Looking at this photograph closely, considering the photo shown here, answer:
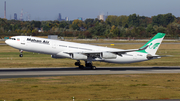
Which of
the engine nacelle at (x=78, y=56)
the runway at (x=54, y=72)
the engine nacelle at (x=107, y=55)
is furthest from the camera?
the engine nacelle at (x=107, y=55)

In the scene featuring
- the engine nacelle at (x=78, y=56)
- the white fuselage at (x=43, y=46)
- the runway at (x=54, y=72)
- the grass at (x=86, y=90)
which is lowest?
the grass at (x=86, y=90)

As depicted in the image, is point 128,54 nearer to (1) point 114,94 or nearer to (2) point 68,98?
(1) point 114,94

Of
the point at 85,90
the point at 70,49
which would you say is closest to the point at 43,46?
the point at 70,49

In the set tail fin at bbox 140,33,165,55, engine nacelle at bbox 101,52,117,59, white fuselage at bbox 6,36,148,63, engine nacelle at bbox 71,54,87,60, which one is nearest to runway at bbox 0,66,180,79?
engine nacelle at bbox 71,54,87,60

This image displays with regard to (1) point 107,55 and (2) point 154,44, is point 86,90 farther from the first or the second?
(2) point 154,44

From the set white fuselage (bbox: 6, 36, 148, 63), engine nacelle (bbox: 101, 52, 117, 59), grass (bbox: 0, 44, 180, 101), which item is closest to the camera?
grass (bbox: 0, 44, 180, 101)

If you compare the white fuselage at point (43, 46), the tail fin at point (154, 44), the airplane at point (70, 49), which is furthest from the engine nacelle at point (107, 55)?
the tail fin at point (154, 44)

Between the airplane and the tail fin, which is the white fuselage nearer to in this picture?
the airplane

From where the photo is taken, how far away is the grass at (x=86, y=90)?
21734mm

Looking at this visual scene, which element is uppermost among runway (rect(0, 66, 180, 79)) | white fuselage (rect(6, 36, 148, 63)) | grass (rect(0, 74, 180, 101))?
white fuselage (rect(6, 36, 148, 63))

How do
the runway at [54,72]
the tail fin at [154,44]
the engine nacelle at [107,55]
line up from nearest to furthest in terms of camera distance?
the runway at [54,72]
the engine nacelle at [107,55]
the tail fin at [154,44]

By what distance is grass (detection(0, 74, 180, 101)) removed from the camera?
71.3ft

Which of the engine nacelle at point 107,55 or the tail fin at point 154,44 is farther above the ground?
the tail fin at point 154,44

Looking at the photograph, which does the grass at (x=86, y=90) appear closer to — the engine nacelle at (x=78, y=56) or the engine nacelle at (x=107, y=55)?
the engine nacelle at (x=78, y=56)
